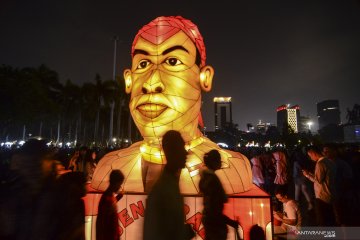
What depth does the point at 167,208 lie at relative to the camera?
7.90 ft

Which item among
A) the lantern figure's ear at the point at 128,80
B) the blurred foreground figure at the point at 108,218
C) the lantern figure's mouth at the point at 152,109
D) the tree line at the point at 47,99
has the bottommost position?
the blurred foreground figure at the point at 108,218

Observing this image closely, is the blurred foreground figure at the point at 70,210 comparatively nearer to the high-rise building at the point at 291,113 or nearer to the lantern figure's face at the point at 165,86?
the lantern figure's face at the point at 165,86

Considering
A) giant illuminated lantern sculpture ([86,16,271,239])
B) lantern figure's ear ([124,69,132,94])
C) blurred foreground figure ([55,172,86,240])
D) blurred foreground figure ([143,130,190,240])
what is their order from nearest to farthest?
A: blurred foreground figure ([143,130,190,240]) → blurred foreground figure ([55,172,86,240]) → giant illuminated lantern sculpture ([86,16,271,239]) → lantern figure's ear ([124,69,132,94])

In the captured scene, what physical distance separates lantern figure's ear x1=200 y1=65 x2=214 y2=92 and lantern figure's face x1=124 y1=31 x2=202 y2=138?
0.35ft

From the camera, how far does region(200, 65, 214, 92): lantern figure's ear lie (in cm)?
533

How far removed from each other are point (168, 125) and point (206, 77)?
1.28 m

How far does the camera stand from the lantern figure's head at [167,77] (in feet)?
15.6

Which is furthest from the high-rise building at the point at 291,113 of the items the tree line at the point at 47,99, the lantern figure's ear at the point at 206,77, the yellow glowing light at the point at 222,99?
the lantern figure's ear at the point at 206,77

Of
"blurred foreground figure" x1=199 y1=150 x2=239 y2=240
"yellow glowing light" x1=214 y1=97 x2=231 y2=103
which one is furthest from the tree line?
"yellow glowing light" x1=214 y1=97 x2=231 y2=103

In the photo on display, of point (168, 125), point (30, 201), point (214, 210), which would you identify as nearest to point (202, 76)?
point (168, 125)

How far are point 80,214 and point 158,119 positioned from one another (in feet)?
6.63

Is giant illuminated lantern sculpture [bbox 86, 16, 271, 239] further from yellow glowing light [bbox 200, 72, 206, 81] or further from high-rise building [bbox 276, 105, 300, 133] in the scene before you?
high-rise building [bbox 276, 105, 300, 133]

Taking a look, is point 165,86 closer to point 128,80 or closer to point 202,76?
point 202,76

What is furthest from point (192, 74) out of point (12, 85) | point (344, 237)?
point (12, 85)
